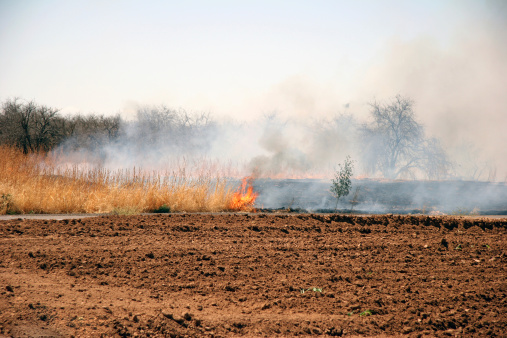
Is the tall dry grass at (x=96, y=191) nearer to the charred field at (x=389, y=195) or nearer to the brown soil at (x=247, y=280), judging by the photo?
the brown soil at (x=247, y=280)

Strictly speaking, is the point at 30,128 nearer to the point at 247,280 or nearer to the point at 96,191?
the point at 96,191

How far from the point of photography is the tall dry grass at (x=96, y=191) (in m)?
12.3

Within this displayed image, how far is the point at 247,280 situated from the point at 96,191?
8.80 metres

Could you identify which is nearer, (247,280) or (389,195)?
(247,280)

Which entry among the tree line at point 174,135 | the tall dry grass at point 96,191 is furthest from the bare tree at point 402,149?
the tall dry grass at point 96,191

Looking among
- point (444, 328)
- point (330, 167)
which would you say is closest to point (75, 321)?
point (444, 328)

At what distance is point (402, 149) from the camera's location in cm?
3203

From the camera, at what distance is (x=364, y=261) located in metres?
6.62

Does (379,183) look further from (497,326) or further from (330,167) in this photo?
(497,326)

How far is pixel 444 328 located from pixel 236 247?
142 inches

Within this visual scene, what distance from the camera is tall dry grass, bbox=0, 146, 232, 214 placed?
1234 centimetres

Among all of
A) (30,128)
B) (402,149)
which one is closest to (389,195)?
(402,149)

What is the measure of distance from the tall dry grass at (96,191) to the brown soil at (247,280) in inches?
133

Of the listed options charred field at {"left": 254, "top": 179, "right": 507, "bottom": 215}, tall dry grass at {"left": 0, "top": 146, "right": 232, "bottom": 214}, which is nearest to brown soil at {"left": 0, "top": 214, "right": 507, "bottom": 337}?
tall dry grass at {"left": 0, "top": 146, "right": 232, "bottom": 214}
